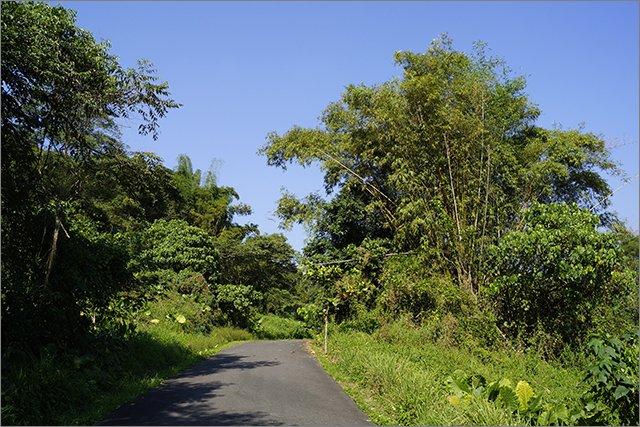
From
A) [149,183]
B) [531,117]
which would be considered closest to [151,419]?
[149,183]

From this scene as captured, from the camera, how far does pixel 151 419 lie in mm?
6086

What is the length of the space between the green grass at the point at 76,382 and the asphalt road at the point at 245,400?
0.99ft

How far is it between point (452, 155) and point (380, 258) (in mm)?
4712

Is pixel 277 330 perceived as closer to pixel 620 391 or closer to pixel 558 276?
pixel 558 276

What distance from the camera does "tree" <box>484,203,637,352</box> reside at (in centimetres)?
1012

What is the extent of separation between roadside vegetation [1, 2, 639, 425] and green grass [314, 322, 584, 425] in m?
0.05

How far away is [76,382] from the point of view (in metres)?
6.76

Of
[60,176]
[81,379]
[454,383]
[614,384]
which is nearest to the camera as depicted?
[614,384]

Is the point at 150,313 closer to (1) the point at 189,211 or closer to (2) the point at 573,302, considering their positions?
(2) the point at 573,302

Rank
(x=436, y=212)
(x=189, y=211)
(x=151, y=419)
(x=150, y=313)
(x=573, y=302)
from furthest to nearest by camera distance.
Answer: (x=189, y=211) → (x=150, y=313) → (x=436, y=212) → (x=573, y=302) → (x=151, y=419)

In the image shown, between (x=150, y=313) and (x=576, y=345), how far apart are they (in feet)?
43.8

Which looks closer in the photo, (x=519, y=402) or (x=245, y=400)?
(x=519, y=402)

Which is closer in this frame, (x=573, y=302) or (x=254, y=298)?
(x=573, y=302)

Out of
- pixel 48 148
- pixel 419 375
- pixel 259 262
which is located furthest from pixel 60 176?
pixel 259 262
